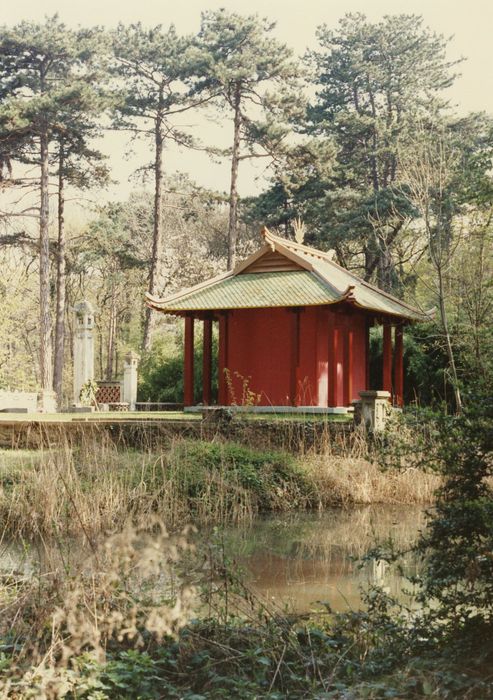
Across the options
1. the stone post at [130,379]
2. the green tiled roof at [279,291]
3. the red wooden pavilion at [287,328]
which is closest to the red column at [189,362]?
the red wooden pavilion at [287,328]

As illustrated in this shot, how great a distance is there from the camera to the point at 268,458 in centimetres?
1276

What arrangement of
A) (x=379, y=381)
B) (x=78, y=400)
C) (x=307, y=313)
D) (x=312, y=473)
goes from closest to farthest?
(x=312, y=473) → (x=307, y=313) → (x=379, y=381) → (x=78, y=400)

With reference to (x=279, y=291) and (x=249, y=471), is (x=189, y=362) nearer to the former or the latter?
(x=279, y=291)

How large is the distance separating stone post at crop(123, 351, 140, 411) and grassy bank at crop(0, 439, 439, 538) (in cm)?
1180

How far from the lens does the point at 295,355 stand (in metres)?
19.0

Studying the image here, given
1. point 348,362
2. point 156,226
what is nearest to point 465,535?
point 348,362

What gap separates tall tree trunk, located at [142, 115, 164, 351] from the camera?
29.5 metres

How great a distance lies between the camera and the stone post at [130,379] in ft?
84.0

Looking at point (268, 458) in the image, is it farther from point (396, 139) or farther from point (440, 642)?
point (396, 139)

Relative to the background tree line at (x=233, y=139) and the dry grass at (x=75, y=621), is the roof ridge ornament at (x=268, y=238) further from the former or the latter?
the dry grass at (x=75, y=621)

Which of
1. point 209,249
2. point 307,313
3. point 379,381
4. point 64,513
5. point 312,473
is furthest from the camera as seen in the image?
point 209,249

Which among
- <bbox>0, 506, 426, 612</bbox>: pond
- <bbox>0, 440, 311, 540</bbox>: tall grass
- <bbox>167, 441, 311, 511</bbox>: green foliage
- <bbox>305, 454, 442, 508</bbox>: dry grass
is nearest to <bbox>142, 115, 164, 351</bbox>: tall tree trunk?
<bbox>0, 440, 311, 540</bbox>: tall grass

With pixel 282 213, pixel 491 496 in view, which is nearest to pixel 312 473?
pixel 491 496

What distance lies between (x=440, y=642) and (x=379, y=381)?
58.6 feet
